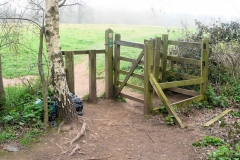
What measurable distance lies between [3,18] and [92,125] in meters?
2.84

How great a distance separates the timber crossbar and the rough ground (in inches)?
15.8

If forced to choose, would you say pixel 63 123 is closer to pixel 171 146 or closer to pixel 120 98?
pixel 171 146

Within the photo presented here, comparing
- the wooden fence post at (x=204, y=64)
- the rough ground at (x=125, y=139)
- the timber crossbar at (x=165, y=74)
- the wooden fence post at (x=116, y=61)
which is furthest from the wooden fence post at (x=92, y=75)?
the wooden fence post at (x=204, y=64)

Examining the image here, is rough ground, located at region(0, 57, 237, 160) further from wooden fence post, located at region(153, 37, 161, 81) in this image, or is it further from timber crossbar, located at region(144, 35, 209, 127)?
wooden fence post, located at region(153, 37, 161, 81)

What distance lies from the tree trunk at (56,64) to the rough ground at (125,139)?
45 centimetres

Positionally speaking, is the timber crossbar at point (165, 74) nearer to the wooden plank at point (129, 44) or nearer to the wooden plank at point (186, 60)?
the wooden plank at point (186, 60)

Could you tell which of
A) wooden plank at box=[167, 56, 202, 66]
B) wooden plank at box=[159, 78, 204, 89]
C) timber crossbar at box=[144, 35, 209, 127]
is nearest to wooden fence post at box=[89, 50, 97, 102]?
timber crossbar at box=[144, 35, 209, 127]

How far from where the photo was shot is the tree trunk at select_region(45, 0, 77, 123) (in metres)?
5.71

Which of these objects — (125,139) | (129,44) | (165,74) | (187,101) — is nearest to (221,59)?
(165,74)

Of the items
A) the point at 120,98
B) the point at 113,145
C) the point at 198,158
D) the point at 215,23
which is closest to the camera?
the point at 198,158

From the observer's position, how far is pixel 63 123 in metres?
6.11

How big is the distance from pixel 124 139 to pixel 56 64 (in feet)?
6.62

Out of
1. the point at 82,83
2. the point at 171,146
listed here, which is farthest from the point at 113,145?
the point at 82,83

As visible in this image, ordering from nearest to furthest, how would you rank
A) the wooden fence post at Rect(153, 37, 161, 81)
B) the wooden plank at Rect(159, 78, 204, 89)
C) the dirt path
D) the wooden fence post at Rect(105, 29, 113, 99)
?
1. the dirt path
2. the wooden plank at Rect(159, 78, 204, 89)
3. the wooden fence post at Rect(105, 29, 113, 99)
4. the wooden fence post at Rect(153, 37, 161, 81)
